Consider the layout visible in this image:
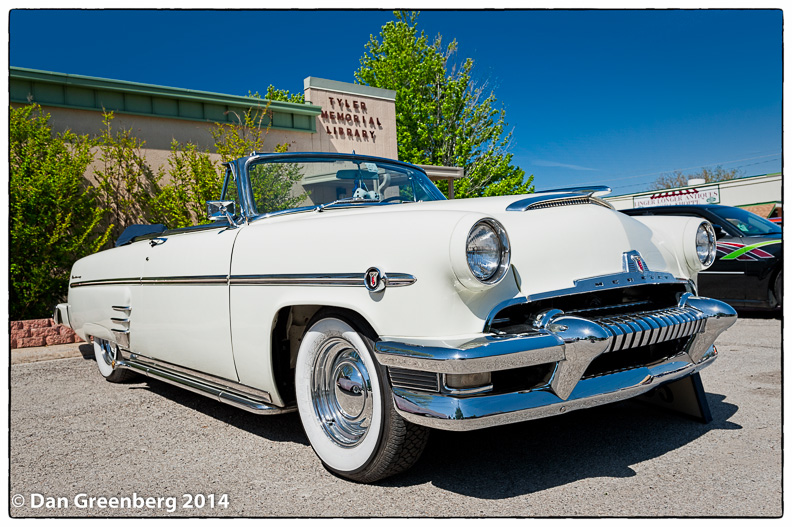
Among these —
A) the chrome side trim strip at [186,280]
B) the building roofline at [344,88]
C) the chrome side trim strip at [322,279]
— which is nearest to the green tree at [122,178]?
the building roofline at [344,88]

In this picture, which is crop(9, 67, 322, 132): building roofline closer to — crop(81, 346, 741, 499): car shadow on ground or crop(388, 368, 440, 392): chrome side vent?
crop(81, 346, 741, 499): car shadow on ground

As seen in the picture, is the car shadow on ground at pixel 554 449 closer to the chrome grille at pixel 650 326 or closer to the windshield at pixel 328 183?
the chrome grille at pixel 650 326

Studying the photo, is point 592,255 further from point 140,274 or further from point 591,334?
point 140,274

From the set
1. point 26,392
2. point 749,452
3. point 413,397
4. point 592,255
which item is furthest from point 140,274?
point 749,452

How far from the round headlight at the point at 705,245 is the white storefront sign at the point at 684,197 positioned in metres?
33.1

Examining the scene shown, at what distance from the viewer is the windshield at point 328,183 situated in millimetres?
3742

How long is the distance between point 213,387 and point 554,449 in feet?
5.69

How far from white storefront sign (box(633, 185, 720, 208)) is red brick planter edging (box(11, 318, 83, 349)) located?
32.3 meters

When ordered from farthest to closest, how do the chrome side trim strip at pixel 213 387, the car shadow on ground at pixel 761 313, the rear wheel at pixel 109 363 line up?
1. the car shadow on ground at pixel 761 313
2. the rear wheel at pixel 109 363
3. the chrome side trim strip at pixel 213 387

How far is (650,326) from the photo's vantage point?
2600 mm

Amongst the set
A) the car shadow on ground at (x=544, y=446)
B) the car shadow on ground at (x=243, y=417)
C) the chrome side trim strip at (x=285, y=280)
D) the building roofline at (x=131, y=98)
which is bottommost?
the car shadow on ground at (x=243, y=417)

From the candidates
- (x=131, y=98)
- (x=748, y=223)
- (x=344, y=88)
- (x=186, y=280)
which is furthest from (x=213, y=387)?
(x=344, y=88)

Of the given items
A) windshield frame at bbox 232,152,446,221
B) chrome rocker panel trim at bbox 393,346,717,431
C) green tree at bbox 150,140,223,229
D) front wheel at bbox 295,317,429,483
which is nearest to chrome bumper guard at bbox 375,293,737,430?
chrome rocker panel trim at bbox 393,346,717,431

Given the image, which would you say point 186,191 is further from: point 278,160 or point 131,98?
point 278,160
